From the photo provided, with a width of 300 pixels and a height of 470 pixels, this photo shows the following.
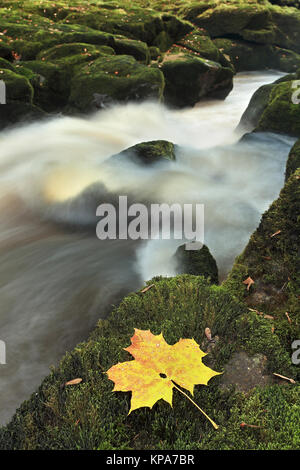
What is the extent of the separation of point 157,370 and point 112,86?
9417mm

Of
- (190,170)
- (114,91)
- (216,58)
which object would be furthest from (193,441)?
(216,58)

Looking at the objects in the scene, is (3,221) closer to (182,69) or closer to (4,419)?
(4,419)

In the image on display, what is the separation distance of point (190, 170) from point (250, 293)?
495 cm

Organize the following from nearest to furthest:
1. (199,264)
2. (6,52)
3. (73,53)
Result: (199,264) → (6,52) → (73,53)

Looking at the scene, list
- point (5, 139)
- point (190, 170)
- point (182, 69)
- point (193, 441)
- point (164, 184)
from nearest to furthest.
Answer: point (193, 441), point (164, 184), point (190, 170), point (5, 139), point (182, 69)

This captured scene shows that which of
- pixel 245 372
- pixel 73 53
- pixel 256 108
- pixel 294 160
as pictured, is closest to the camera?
pixel 245 372

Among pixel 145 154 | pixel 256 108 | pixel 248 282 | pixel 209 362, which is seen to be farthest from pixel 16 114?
pixel 209 362

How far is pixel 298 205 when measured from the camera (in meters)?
2.87

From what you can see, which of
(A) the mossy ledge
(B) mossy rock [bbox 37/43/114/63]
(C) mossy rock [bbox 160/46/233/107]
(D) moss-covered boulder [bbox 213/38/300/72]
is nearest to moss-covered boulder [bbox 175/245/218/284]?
(A) the mossy ledge

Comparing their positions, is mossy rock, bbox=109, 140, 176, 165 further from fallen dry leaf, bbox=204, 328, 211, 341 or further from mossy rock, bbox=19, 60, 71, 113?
fallen dry leaf, bbox=204, 328, 211, 341

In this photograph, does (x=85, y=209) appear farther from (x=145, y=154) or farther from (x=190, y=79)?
(x=190, y=79)

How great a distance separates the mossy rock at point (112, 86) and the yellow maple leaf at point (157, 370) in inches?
354

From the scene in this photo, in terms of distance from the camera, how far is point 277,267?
277 centimetres

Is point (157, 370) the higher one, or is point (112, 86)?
point (112, 86)
